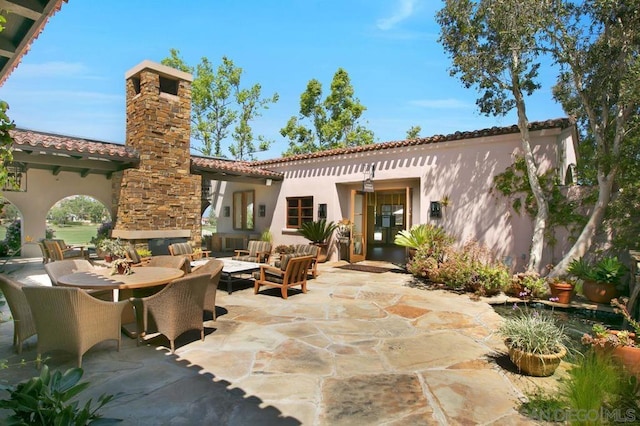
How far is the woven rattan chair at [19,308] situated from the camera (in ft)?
12.9

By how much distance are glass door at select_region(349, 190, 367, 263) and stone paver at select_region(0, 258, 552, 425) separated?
19.7 ft

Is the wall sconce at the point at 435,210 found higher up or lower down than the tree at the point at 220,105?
lower down

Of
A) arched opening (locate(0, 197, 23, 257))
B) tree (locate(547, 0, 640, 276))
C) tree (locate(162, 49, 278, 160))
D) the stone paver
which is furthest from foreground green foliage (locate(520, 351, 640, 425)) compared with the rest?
tree (locate(162, 49, 278, 160))

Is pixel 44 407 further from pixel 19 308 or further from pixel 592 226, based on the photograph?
pixel 592 226

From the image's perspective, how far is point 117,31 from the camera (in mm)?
11055

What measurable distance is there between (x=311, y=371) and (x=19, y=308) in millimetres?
3479

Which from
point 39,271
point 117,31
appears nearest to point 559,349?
point 39,271

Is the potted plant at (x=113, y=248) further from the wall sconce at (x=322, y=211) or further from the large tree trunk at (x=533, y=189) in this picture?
the large tree trunk at (x=533, y=189)

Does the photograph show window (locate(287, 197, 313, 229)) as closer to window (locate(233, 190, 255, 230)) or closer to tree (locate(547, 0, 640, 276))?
window (locate(233, 190, 255, 230))

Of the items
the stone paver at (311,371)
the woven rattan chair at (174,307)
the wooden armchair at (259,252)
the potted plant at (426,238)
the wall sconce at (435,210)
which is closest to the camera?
the stone paver at (311,371)

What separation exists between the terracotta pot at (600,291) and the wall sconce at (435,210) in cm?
376

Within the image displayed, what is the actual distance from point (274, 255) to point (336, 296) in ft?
20.2

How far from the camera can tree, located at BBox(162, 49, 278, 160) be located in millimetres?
24703

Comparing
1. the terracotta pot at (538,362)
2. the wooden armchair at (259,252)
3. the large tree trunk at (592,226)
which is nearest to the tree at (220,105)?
the wooden armchair at (259,252)
